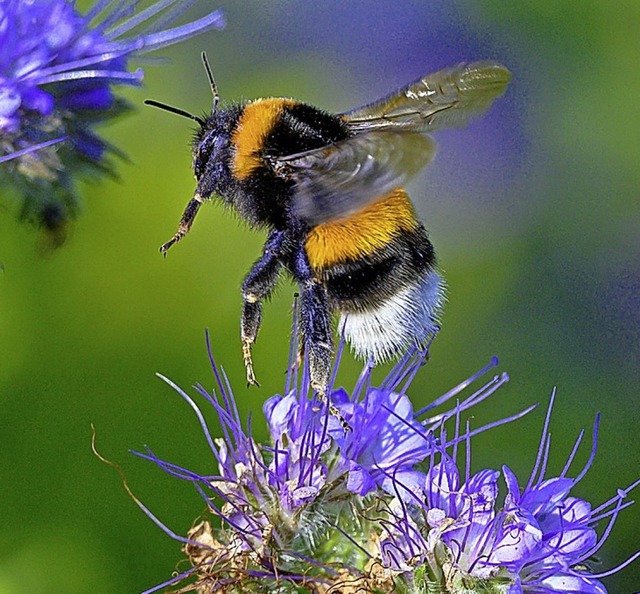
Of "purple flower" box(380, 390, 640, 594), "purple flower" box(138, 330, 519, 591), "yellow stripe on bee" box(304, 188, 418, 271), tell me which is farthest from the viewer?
"yellow stripe on bee" box(304, 188, 418, 271)

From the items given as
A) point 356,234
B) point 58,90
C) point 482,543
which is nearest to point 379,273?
point 356,234

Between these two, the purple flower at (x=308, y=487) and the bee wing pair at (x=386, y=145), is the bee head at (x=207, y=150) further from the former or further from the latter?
the purple flower at (x=308, y=487)

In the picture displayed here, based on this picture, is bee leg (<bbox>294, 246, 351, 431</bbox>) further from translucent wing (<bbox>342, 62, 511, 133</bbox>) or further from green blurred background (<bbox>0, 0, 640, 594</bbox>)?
green blurred background (<bbox>0, 0, 640, 594</bbox>)

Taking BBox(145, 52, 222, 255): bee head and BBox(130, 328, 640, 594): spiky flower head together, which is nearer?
BBox(130, 328, 640, 594): spiky flower head

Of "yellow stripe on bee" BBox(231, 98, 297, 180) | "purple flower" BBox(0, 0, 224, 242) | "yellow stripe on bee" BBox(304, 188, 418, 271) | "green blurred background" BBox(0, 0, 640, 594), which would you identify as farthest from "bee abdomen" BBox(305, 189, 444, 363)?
"green blurred background" BBox(0, 0, 640, 594)

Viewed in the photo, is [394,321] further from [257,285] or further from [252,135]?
[252,135]

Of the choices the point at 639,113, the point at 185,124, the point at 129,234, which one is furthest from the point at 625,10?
the point at 129,234

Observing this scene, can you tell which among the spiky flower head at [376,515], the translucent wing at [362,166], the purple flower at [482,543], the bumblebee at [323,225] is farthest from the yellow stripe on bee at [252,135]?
the purple flower at [482,543]

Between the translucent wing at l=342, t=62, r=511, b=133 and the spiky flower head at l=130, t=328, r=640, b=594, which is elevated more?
the translucent wing at l=342, t=62, r=511, b=133
